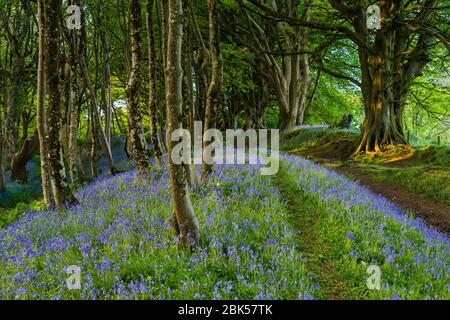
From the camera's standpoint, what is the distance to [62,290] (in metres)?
4.04

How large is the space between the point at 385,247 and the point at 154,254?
3464 mm

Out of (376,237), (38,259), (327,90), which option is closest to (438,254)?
(376,237)

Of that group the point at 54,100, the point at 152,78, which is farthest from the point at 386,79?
the point at 54,100

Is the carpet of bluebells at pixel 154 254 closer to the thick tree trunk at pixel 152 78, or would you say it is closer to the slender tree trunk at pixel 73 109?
the thick tree trunk at pixel 152 78

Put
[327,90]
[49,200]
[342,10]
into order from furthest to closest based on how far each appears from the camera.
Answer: [327,90]
[342,10]
[49,200]

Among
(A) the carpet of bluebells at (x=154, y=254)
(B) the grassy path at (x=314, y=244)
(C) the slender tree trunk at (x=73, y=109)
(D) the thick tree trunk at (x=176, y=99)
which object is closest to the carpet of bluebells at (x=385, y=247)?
(B) the grassy path at (x=314, y=244)

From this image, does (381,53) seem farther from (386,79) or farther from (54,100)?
(54,100)

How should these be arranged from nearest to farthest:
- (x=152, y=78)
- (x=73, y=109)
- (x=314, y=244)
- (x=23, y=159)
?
(x=314, y=244) → (x=152, y=78) → (x=73, y=109) → (x=23, y=159)

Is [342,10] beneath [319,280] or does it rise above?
above

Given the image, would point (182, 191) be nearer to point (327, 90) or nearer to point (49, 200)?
point (49, 200)

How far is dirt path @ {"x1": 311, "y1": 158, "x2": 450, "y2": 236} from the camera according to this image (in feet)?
28.5

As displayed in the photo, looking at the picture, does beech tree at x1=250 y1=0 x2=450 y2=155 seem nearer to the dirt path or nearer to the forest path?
the forest path

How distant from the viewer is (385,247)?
208 inches

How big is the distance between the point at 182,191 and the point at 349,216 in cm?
339
